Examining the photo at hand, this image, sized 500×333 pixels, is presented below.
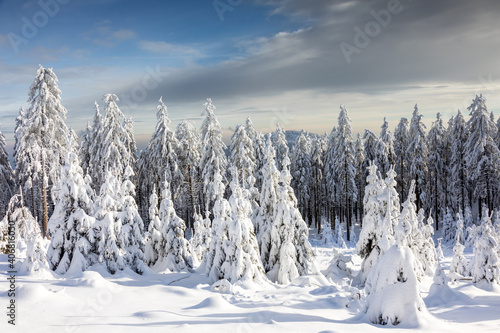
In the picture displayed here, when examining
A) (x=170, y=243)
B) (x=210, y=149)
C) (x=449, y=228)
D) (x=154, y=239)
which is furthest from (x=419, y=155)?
(x=154, y=239)

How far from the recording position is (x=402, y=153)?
146 feet

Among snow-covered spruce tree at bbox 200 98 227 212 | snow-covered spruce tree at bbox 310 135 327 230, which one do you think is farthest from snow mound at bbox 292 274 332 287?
snow-covered spruce tree at bbox 310 135 327 230

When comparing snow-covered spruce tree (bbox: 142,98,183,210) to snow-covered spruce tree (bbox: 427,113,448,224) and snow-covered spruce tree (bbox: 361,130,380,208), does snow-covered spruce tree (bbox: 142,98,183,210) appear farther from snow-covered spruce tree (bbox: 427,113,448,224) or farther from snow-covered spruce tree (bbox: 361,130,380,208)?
snow-covered spruce tree (bbox: 427,113,448,224)

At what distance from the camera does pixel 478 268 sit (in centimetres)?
1800

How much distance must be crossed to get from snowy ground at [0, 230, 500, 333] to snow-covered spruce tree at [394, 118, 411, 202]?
3101 centimetres

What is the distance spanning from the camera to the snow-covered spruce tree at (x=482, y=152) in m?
35.2

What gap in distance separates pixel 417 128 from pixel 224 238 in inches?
1391

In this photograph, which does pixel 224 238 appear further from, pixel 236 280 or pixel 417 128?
pixel 417 128

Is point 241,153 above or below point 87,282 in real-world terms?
above

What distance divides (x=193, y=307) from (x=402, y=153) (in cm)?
4196

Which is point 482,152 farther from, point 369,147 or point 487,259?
point 487,259

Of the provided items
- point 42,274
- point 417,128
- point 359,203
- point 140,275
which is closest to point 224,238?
point 140,275

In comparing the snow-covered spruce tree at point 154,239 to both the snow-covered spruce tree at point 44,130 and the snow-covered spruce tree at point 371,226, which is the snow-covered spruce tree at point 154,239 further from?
the snow-covered spruce tree at point 371,226

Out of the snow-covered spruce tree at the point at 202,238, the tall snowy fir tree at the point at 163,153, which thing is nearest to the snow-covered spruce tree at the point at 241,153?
the tall snowy fir tree at the point at 163,153
